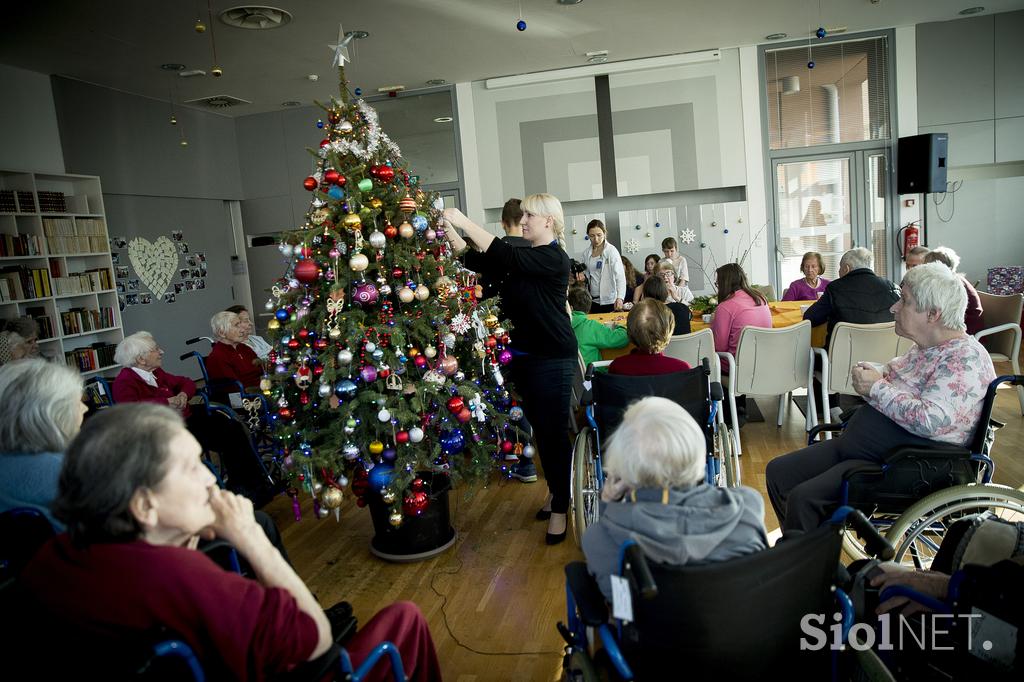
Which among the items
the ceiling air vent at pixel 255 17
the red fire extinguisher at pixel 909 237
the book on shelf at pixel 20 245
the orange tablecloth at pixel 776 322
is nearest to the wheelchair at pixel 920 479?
the orange tablecloth at pixel 776 322

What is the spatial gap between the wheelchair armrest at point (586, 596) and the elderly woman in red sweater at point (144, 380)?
314 centimetres

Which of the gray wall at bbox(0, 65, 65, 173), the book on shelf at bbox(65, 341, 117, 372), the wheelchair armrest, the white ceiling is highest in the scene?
the white ceiling

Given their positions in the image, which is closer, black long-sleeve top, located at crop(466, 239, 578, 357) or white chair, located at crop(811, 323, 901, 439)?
black long-sleeve top, located at crop(466, 239, 578, 357)

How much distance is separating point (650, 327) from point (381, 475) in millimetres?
1386

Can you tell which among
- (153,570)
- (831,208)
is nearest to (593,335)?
(153,570)

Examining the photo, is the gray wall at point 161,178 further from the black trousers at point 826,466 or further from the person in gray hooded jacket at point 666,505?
the person in gray hooded jacket at point 666,505

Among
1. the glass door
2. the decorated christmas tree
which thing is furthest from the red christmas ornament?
the glass door

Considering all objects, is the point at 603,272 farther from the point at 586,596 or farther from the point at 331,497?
the point at 586,596

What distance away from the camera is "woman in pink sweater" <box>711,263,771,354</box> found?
177 inches

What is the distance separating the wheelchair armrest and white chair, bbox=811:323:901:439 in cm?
311

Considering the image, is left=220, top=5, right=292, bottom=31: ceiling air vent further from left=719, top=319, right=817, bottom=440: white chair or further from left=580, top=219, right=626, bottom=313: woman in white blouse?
left=719, top=319, right=817, bottom=440: white chair

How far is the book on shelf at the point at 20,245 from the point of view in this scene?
636 cm

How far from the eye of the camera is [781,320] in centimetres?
496

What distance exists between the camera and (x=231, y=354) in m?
4.71
